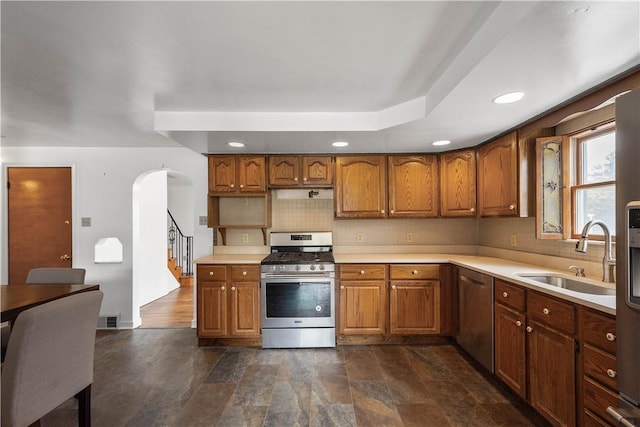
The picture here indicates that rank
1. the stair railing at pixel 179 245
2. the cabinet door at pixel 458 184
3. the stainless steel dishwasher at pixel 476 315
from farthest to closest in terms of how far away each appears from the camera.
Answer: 1. the stair railing at pixel 179 245
2. the cabinet door at pixel 458 184
3. the stainless steel dishwasher at pixel 476 315

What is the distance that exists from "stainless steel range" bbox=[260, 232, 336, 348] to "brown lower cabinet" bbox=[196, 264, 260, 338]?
111 millimetres

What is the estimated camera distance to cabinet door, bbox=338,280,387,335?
10.2 ft

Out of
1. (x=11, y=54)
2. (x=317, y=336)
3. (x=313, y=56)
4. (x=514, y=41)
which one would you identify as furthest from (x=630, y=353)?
(x=11, y=54)

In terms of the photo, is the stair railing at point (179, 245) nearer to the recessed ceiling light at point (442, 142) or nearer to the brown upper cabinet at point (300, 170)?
the brown upper cabinet at point (300, 170)

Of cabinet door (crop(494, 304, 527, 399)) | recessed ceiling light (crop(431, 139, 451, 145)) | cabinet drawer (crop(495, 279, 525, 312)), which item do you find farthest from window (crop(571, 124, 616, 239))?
recessed ceiling light (crop(431, 139, 451, 145))

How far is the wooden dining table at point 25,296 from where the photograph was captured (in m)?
1.69

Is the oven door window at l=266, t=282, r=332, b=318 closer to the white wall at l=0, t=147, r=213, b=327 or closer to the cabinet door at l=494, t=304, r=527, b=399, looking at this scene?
the white wall at l=0, t=147, r=213, b=327

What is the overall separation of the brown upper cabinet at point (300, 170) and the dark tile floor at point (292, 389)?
5.86 feet

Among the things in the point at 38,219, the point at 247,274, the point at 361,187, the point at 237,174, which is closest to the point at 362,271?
the point at 361,187

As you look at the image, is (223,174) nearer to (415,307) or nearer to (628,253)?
(415,307)

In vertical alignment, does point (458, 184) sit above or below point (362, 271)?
above

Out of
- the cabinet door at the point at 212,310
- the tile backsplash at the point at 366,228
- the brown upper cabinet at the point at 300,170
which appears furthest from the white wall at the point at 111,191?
the brown upper cabinet at the point at 300,170

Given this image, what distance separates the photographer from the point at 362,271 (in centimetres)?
311

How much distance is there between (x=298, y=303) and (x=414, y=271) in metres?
1.23
